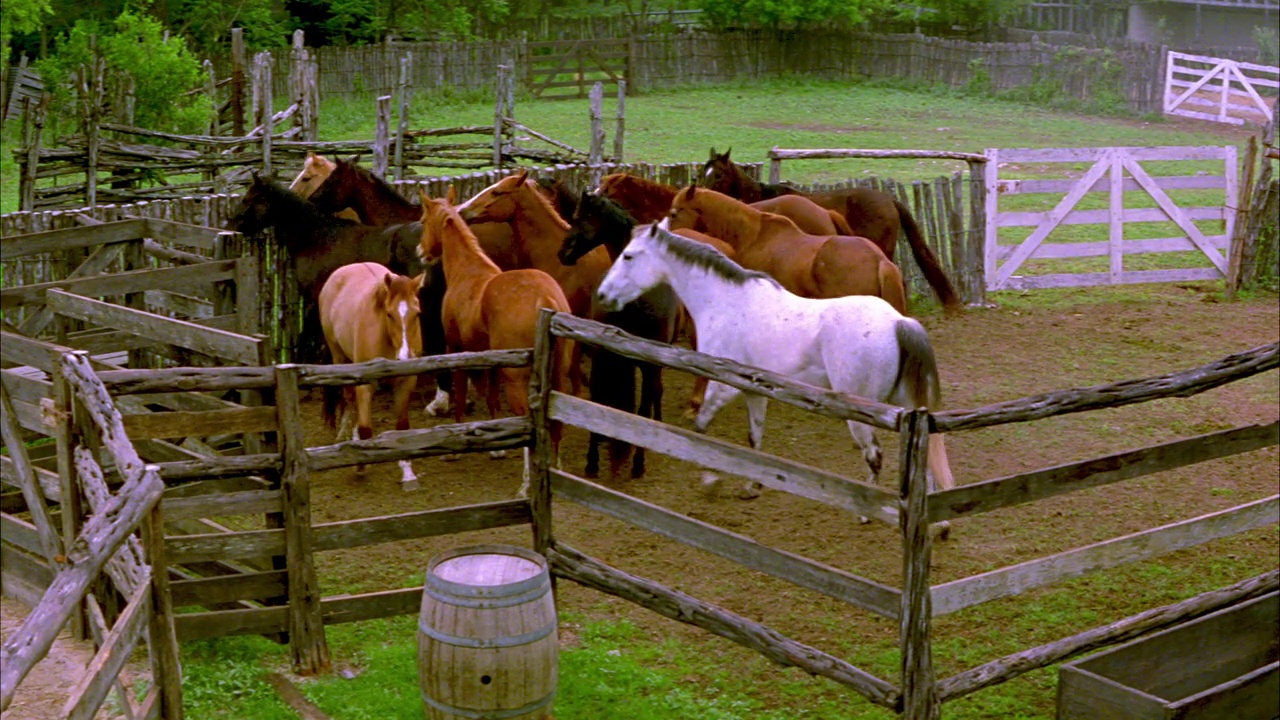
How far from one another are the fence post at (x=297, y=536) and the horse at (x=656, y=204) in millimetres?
5798

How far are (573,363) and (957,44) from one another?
26.9 metres

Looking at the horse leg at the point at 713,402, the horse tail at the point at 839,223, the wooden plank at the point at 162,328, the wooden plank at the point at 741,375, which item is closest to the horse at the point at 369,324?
the wooden plank at the point at 162,328

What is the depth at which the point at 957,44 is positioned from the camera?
32.9m

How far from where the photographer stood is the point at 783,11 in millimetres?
33625

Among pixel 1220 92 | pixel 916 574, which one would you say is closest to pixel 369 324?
pixel 916 574

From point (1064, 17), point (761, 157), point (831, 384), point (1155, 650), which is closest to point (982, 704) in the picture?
point (1155, 650)

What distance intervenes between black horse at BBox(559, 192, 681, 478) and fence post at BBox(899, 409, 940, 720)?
11.6 ft

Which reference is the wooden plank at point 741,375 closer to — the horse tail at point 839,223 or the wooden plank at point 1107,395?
the wooden plank at point 1107,395

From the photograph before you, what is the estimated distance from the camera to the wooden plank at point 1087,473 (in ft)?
15.7

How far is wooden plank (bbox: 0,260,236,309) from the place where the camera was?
7.28 meters

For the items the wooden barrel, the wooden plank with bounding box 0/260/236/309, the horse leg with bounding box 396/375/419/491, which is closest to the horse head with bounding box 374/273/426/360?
the horse leg with bounding box 396/375/419/491

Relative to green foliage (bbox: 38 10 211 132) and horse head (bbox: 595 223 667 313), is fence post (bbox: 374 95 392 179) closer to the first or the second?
green foliage (bbox: 38 10 211 132)

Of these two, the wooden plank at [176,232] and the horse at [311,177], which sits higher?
the horse at [311,177]

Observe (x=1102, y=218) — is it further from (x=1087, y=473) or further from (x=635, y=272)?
(x=1087, y=473)
